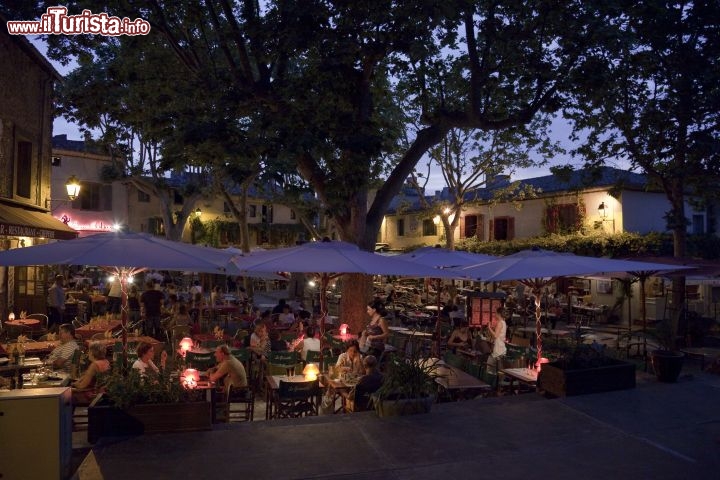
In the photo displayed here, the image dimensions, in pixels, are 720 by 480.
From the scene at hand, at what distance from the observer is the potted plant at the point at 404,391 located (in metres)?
6.85

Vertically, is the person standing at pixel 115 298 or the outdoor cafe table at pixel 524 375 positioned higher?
the person standing at pixel 115 298

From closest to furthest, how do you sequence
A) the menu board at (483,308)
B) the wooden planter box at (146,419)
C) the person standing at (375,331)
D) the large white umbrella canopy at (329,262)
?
the wooden planter box at (146,419) < the large white umbrella canopy at (329,262) < the person standing at (375,331) < the menu board at (483,308)

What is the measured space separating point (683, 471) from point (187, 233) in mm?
38397

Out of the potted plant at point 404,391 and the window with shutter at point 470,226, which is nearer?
the potted plant at point 404,391

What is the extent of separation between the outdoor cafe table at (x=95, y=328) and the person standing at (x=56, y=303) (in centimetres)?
218

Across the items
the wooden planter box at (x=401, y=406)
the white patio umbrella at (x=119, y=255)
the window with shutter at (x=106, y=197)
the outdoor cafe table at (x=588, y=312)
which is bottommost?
the outdoor cafe table at (x=588, y=312)

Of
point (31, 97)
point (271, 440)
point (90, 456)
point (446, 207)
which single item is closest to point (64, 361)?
point (90, 456)

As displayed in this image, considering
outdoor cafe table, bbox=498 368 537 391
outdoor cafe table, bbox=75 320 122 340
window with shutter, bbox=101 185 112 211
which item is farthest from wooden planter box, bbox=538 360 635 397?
window with shutter, bbox=101 185 112 211

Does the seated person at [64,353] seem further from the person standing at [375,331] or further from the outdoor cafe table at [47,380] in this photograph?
the person standing at [375,331]

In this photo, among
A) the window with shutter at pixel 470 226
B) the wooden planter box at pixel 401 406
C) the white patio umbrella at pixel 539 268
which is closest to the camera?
the wooden planter box at pixel 401 406

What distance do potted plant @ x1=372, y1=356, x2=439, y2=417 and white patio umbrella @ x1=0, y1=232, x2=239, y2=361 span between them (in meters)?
3.32

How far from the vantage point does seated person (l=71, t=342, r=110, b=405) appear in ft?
23.3

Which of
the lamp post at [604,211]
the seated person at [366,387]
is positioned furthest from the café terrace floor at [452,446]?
the lamp post at [604,211]

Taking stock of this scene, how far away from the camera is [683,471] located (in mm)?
5273
